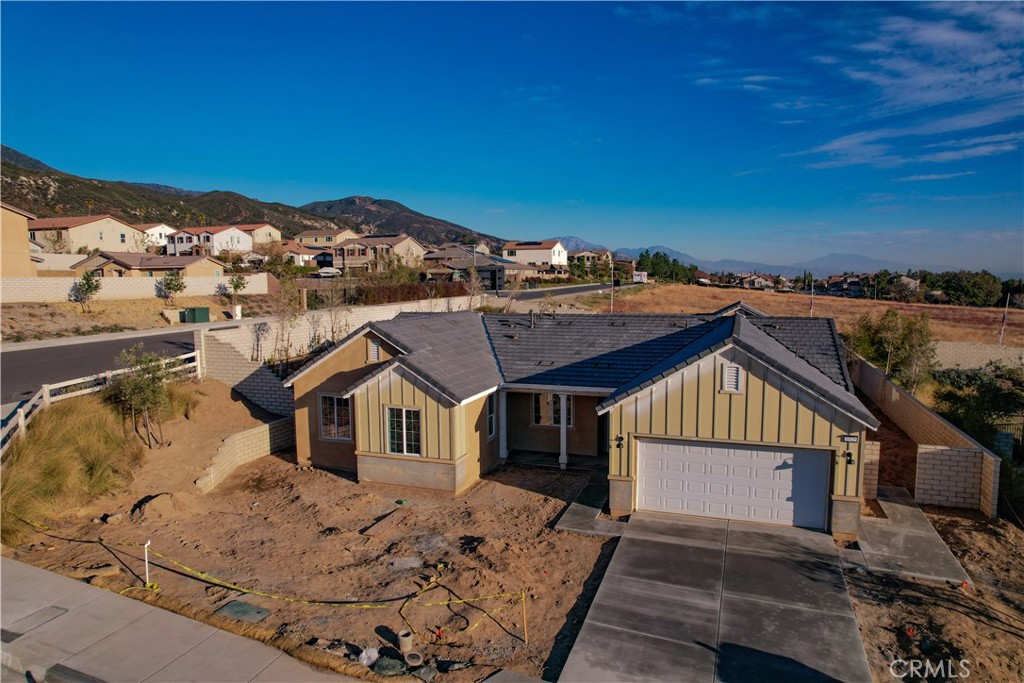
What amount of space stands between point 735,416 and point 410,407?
26.3ft

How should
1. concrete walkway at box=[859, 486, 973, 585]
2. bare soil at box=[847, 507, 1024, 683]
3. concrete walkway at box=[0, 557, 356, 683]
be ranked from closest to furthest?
concrete walkway at box=[0, 557, 356, 683] → bare soil at box=[847, 507, 1024, 683] → concrete walkway at box=[859, 486, 973, 585]

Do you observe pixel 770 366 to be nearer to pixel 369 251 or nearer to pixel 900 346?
pixel 900 346

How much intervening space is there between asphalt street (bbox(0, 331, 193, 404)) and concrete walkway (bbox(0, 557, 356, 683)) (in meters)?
13.8

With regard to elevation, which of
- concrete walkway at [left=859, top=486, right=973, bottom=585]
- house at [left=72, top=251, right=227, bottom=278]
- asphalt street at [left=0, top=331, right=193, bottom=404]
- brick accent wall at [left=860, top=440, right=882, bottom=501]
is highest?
house at [left=72, top=251, right=227, bottom=278]

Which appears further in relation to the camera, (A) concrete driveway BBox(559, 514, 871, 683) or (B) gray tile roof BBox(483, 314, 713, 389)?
(B) gray tile roof BBox(483, 314, 713, 389)

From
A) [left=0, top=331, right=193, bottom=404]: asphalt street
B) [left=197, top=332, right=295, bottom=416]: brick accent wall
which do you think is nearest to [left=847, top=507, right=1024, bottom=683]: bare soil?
[left=197, top=332, right=295, bottom=416]: brick accent wall

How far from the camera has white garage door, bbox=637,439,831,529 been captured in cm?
1348

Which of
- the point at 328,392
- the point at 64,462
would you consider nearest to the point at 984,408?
the point at 328,392

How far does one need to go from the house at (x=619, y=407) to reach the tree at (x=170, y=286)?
108 feet

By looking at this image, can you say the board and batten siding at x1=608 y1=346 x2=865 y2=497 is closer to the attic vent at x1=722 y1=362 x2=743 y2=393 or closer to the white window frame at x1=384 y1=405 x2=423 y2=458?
the attic vent at x1=722 y1=362 x2=743 y2=393

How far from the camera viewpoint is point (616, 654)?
29.7ft

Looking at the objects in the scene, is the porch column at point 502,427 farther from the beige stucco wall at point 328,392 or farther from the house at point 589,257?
the house at point 589,257

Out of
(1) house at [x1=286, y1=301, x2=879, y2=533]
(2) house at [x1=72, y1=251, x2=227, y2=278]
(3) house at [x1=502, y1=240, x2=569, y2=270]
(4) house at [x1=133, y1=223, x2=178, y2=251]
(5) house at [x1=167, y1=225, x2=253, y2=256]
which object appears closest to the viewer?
(1) house at [x1=286, y1=301, x2=879, y2=533]

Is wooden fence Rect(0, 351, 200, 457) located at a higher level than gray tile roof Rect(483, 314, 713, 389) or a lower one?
lower
